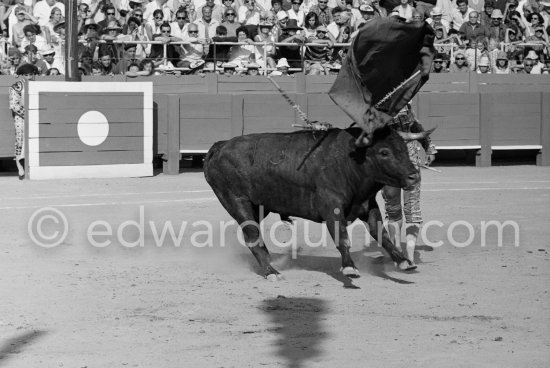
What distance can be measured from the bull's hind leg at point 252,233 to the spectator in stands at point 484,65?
35.7 feet

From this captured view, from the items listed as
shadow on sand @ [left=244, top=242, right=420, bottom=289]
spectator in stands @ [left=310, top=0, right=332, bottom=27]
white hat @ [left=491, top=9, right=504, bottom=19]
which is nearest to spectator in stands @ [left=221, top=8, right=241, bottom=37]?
spectator in stands @ [left=310, top=0, right=332, bottom=27]

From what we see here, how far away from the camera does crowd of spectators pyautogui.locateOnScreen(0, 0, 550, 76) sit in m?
16.5

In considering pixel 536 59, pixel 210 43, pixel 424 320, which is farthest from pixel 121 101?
pixel 424 320

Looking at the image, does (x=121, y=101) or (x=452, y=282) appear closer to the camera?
(x=452, y=282)

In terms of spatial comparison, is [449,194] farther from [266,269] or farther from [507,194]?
[266,269]

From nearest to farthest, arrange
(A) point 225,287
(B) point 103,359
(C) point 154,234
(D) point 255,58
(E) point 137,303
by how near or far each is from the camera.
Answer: (B) point 103,359
(E) point 137,303
(A) point 225,287
(C) point 154,234
(D) point 255,58

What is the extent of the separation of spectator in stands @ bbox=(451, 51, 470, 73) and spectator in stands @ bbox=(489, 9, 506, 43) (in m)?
0.62

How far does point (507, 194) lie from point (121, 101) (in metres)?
5.78

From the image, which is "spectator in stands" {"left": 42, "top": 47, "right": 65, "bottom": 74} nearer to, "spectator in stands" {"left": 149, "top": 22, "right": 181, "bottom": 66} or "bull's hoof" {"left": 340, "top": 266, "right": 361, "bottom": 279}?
"spectator in stands" {"left": 149, "top": 22, "right": 181, "bottom": 66}

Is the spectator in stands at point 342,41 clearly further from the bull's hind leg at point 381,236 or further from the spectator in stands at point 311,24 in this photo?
the bull's hind leg at point 381,236

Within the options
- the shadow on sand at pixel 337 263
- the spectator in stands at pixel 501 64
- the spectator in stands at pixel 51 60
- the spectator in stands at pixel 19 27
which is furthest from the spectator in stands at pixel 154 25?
the shadow on sand at pixel 337 263

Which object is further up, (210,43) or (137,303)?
(210,43)

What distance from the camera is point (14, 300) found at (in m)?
7.45

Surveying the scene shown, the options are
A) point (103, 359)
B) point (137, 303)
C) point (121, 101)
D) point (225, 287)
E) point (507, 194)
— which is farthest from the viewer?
point (121, 101)
